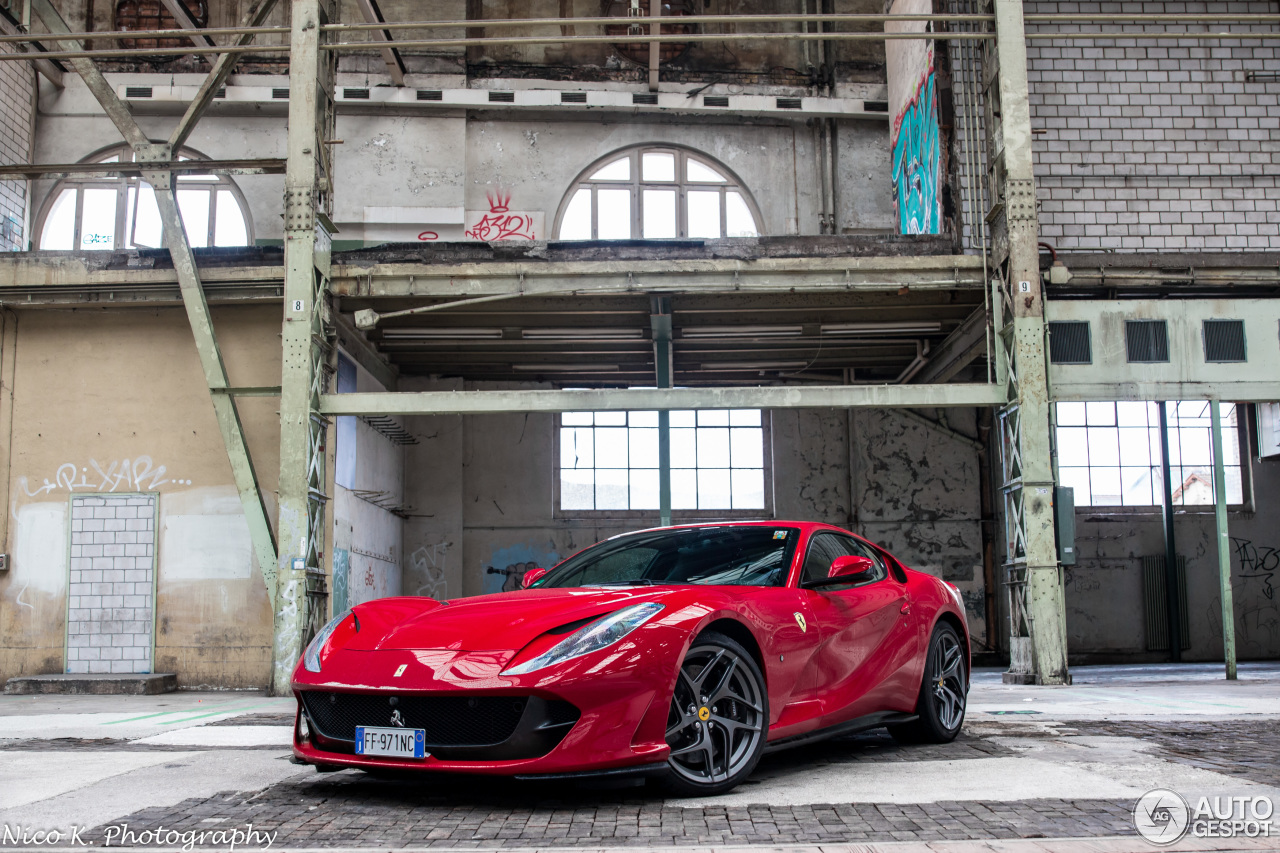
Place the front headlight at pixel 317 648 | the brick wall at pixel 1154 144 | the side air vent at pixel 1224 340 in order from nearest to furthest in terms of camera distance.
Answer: the front headlight at pixel 317 648 → the side air vent at pixel 1224 340 → the brick wall at pixel 1154 144

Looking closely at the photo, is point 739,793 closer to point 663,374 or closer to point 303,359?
point 303,359

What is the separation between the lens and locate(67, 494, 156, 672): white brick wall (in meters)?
12.1

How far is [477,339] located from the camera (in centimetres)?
1493

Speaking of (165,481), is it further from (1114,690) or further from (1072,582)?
(1072,582)

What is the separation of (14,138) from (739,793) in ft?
63.0

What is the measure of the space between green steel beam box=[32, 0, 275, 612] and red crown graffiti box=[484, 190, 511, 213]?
773 cm

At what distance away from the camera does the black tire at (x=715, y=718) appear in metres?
3.94

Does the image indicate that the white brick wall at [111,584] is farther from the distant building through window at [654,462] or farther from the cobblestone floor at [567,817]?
the cobblestone floor at [567,817]

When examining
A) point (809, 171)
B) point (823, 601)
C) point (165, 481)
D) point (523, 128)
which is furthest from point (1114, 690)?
point (523, 128)

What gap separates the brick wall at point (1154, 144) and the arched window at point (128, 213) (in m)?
13.5

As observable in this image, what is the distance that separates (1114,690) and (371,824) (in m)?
8.37

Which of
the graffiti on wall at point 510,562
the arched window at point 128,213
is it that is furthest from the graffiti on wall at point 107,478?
the arched window at point 128,213

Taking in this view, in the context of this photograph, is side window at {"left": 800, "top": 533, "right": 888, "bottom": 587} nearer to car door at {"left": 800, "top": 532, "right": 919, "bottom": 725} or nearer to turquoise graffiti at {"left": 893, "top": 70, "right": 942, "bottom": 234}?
car door at {"left": 800, "top": 532, "right": 919, "bottom": 725}

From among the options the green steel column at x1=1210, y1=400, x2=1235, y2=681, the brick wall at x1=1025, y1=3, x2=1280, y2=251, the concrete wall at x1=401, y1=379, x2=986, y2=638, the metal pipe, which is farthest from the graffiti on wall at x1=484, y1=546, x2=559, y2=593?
the metal pipe
